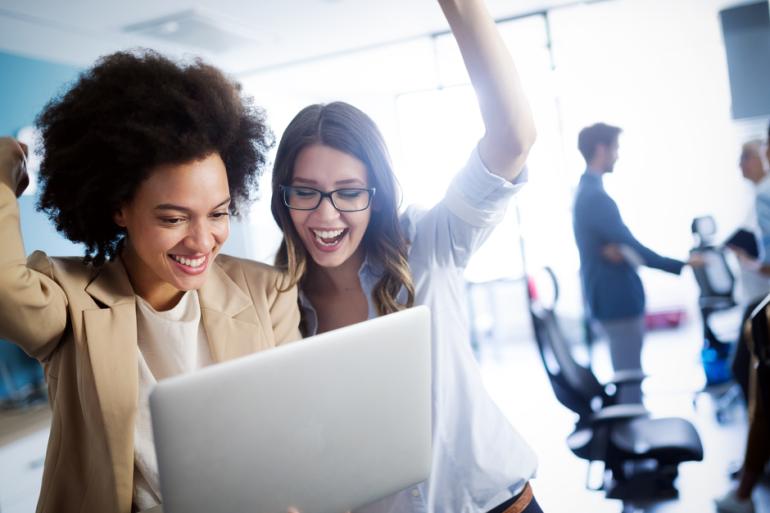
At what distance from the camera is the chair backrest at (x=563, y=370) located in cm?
214

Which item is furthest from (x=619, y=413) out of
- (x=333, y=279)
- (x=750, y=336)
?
(x=333, y=279)

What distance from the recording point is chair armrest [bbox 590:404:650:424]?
2.07 meters

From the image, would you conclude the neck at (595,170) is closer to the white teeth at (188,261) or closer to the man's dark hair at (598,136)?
the man's dark hair at (598,136)

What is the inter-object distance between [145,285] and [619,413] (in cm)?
167

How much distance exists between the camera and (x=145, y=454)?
1.04 metres

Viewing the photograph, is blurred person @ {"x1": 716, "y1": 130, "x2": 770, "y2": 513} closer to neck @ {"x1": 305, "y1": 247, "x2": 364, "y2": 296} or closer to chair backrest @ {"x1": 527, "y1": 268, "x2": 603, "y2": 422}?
chair backrest @ {"x1": 527, "y1": 268, "x2": 603, "y2": 422}

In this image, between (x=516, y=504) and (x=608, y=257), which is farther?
(x=608, y=257)

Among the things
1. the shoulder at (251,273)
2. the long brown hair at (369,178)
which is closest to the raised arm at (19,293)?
the shoulder at (251,273)

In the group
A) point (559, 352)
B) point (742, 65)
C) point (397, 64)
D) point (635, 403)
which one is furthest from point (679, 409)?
point (397, 64)

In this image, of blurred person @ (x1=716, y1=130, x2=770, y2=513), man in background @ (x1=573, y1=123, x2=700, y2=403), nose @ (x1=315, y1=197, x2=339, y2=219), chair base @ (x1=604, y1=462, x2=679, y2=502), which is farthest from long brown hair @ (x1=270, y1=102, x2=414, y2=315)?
blurred person @ (x1=716, y1=130, x2=770, y2=513)

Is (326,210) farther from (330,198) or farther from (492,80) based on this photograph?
(492,80)

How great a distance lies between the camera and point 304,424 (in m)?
0.84

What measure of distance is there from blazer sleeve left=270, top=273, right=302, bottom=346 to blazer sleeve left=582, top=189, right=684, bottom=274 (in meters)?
1.78

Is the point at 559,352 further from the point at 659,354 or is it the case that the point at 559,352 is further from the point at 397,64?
the point at 397,64
